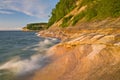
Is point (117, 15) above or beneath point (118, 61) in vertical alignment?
above

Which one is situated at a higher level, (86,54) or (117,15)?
(117,15)

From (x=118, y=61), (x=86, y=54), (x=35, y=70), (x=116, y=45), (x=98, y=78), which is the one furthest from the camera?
(x=35, y=70)

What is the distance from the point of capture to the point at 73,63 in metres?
17.5

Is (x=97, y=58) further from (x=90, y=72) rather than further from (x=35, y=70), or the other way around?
(x=35, y=70)

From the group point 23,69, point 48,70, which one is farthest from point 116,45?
point 23,69

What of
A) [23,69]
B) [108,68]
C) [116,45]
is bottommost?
[23,69]

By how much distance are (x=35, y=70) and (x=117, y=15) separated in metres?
17.6

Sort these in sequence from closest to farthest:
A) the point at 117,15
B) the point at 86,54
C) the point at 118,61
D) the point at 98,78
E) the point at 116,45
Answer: the point at 98,78 → the point at 118,61 → the point at 116,45 → the point at 86,54 → the point at 117,15

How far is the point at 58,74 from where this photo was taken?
16203 millimetres

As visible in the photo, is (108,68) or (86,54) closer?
(108,68)

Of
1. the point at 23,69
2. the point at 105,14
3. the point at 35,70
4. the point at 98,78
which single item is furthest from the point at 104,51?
the point at 105,14

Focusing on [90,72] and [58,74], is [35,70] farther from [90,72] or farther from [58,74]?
[90,72]

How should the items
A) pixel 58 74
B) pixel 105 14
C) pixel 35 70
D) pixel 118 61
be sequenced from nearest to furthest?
pixel 118 61 → pixel 58 74 → pixel 35 70 → pixel 105 14

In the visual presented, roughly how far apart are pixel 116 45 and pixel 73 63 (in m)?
4.22
